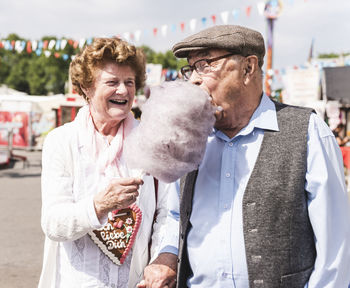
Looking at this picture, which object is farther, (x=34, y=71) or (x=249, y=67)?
(x=34, y=71)

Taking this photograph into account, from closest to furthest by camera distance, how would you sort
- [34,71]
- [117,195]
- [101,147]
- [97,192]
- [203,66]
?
[203,66] → [117,195] → [97,192] → [101,147] → [34,71]

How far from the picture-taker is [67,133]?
103 inches

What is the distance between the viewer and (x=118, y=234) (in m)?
2.57

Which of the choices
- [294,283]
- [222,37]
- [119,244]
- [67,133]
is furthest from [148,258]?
[222,37]

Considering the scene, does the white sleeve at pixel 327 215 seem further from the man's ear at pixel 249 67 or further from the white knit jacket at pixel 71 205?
the white knit jacket at pixel 71 205

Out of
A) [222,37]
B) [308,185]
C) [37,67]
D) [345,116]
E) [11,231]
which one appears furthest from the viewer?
[37,67]

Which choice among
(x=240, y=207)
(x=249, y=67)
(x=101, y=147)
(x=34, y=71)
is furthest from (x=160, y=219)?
(x=34, y=71)

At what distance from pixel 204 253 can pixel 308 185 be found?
55cm

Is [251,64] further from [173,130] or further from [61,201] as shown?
[61,201]

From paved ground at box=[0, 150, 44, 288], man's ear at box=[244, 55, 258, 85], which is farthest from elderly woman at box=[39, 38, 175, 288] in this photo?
paved ground at box=[0, 150, 44, 288]

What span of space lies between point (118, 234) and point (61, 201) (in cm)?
37

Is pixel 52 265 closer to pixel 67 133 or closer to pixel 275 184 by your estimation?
pixel 67 133

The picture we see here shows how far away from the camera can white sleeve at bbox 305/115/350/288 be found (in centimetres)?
182

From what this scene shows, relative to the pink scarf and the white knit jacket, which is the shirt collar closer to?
the white knit jacket
